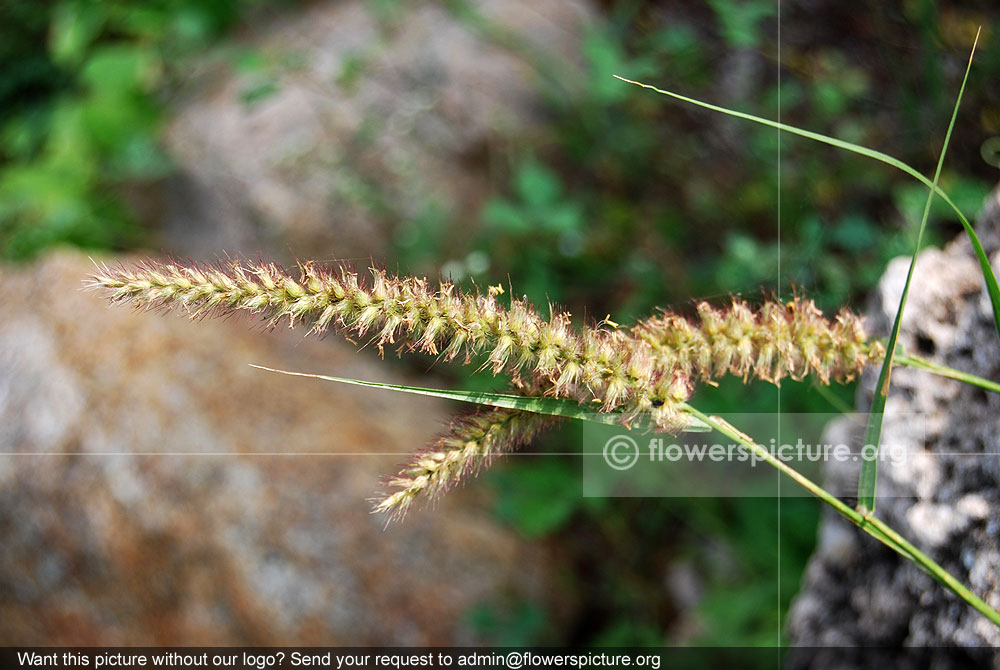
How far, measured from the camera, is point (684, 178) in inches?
109

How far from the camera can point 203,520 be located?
219 centimetres

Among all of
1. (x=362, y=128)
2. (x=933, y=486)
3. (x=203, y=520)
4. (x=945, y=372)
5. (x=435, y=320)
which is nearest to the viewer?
A: (x=435, y=320)

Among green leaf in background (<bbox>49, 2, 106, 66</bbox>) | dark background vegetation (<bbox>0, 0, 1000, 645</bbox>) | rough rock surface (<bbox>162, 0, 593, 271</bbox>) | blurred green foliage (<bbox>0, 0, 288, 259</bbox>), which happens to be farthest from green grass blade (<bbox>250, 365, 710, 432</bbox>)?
green leaf in background (<bbox>49, 2, 106, 66</bbox>)

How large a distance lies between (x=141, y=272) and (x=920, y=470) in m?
1.21

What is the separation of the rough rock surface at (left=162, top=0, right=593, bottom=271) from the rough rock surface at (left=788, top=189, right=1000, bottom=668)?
5.32 ft

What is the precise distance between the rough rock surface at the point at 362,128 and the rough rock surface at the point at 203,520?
659 mm

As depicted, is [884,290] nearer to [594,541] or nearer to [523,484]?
[523,484]

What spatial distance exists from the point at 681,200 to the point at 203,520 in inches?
78.9

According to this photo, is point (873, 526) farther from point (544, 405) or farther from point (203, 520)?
point (203, 520)

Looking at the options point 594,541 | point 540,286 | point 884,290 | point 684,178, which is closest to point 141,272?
point 884,290

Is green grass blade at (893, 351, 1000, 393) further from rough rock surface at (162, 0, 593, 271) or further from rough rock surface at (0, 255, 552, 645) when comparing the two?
rough rock surface at (162, 0, 593, 271)

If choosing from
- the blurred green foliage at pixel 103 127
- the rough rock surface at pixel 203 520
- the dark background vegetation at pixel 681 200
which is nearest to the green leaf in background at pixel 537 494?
the dark background vegetation at pixel 681 200

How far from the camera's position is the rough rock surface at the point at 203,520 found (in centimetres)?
218

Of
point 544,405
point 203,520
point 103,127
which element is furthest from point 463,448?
point 103,127
